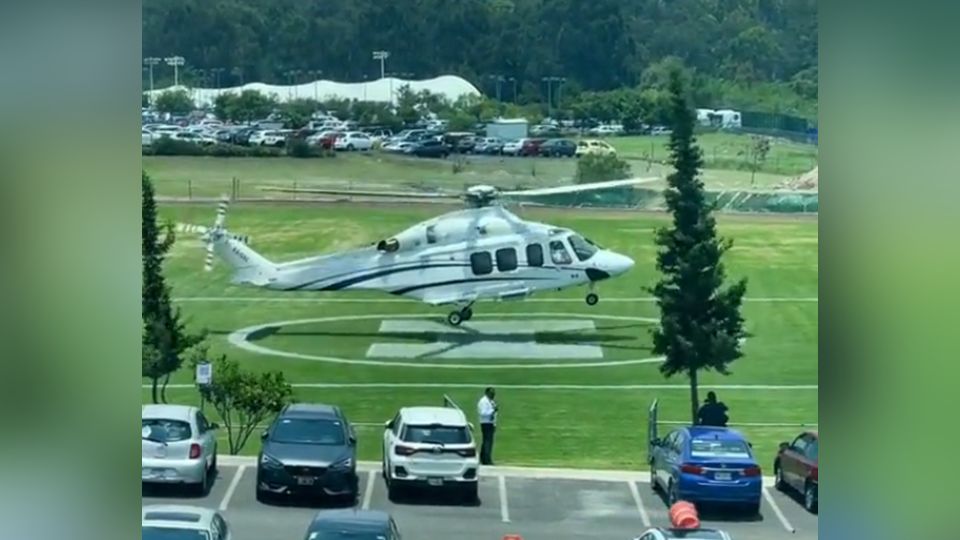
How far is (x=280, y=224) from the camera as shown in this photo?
854 cm

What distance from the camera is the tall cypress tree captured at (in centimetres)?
846

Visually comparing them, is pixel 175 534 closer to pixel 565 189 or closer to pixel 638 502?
pixel 638 502

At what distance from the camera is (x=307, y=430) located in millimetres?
8500

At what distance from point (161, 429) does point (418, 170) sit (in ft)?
5.82

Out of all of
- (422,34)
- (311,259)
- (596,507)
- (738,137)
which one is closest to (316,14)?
(422,34)

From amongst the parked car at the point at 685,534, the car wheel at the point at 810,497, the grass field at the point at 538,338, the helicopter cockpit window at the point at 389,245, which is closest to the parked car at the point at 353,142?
the grass field at the point at 538,338

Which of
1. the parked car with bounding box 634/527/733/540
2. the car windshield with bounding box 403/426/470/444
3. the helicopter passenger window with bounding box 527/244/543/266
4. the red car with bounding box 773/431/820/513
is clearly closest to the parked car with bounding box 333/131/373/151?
the helicopter passenger window with bounding box 527/244/543/266

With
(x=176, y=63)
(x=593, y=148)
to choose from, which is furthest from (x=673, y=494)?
(x=176, y=63)

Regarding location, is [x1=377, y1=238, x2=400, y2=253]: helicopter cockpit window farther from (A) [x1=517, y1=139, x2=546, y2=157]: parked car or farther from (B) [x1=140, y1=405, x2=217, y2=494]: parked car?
(B) [x1=140, y1=405, x2=217, y2=494]: parked car

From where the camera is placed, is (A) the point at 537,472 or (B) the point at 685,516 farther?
(A) the point at 537,472

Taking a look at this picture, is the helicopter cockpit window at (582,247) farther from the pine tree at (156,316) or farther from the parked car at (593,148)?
the pine tree at (156,316)

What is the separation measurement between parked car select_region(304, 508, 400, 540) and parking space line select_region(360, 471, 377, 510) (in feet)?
0.20

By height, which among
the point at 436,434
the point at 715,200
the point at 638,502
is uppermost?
the point at 715,200
